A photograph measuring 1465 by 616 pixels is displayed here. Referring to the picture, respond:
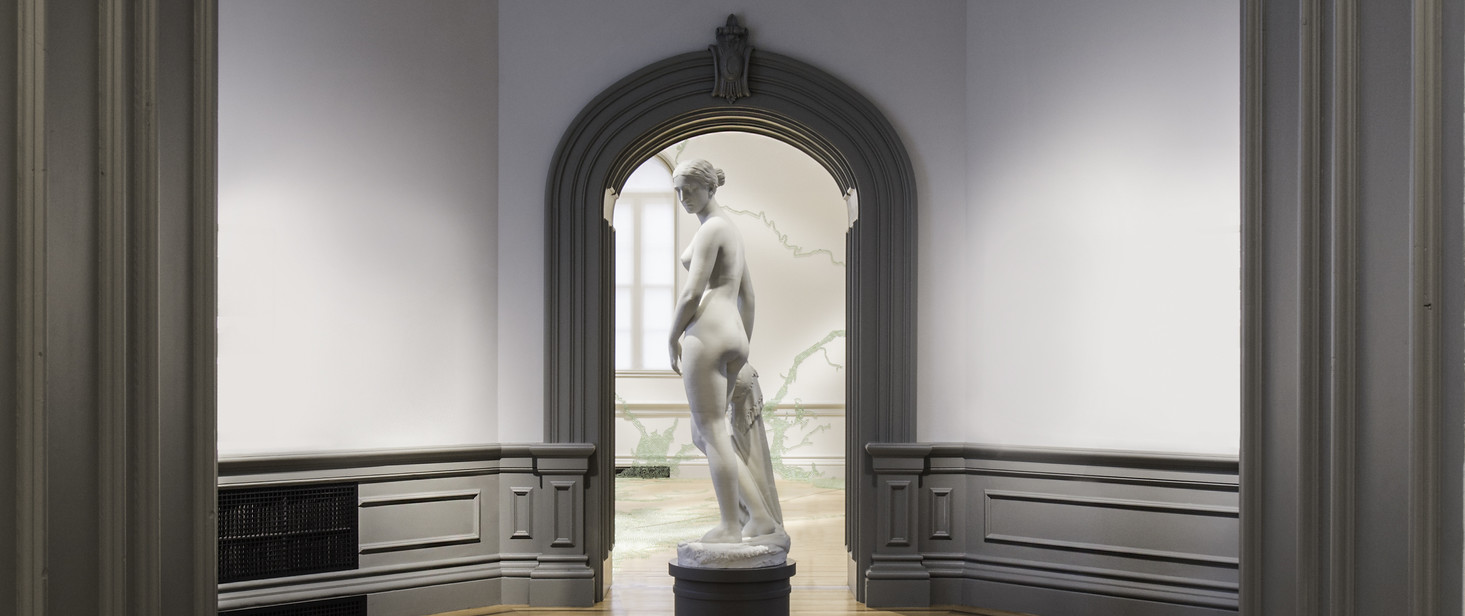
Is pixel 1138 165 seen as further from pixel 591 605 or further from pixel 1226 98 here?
pixel 591 605

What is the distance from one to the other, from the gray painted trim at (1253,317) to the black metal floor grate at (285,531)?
14.1ft

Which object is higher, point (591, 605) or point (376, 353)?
point (376, 353)

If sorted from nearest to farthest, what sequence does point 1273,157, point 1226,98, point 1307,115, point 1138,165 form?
1. point 1307,115
2. point 1273,157
3. point 1226,98
4. point 1138,165

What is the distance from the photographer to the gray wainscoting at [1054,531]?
5.22m

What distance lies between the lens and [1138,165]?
545 cm

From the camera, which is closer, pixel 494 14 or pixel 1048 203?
pixel 1048 203

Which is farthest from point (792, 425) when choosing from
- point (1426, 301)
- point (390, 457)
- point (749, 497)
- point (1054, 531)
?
point (1426, 301)

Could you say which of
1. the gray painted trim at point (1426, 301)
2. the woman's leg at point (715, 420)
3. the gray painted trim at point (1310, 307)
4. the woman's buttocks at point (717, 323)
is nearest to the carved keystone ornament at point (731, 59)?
the woman's buttocks at point (717, 323)

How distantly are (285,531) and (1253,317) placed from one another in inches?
175

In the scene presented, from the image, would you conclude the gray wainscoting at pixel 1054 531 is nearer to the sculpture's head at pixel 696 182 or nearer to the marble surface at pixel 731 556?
the marble surface at pixel 731 556

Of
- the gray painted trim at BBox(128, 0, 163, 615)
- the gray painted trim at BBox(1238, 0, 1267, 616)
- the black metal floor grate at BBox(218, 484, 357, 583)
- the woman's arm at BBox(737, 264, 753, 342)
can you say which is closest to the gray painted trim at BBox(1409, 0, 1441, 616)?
the gray painted trim at BBox(1238, 0, 1267, 616)

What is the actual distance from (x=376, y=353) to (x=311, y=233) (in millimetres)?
660

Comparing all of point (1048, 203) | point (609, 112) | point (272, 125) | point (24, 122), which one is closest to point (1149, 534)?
point (1048, 203)

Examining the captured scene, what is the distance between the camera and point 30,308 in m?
1.64
